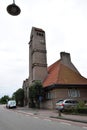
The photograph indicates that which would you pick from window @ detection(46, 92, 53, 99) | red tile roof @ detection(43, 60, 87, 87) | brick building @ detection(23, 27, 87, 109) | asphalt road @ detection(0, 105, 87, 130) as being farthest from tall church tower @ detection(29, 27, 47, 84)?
asphalt road @ detection(0, 105, 87, 130)

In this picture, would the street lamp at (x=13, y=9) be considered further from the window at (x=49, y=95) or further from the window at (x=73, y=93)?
the window at (x=49, y=95)

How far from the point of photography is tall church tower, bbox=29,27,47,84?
4509 centimetres

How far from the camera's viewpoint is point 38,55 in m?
46.1

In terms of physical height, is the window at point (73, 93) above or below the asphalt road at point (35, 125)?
above

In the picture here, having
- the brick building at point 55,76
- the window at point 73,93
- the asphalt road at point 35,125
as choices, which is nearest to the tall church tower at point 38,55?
the brick building at point 55,76

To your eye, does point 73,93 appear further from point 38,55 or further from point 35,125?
point 35,125

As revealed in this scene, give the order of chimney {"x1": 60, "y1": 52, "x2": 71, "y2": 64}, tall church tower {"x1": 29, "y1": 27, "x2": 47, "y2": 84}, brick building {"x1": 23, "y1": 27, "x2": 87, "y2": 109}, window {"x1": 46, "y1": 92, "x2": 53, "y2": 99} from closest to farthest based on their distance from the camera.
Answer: brick building {"x1": 23, "y1": 27, "x2": 87, "y2": 109} < window {"x1": 46, "y1": 92, "x2": 53, "y2": 99} < tall church tower {"x1": 29, "y1": 27, "x2": 47, "y2": 84} < chimney {"x1": 60, "y1": 52, "x2": 71, "y2": 64}

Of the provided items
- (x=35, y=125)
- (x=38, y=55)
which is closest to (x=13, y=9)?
(x=35, y=125)

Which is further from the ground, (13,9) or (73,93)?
(13,9)

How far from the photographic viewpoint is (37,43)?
46938 millimetres

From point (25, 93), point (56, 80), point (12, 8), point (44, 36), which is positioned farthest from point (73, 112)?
point (25, 93)

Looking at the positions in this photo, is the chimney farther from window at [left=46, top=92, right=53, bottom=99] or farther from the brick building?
window at [left=46, top=92, right=53, bottom=99]

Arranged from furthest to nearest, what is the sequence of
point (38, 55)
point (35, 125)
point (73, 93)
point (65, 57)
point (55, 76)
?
point (65, 57) < point (38, 55) < point (55, 76) < point (73, 93) < point (35, 125)

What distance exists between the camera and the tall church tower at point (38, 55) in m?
45.1
